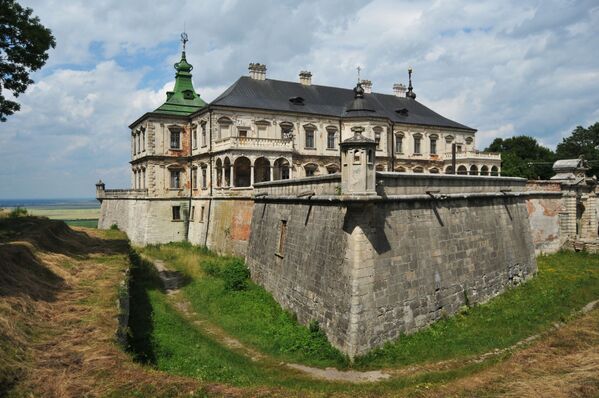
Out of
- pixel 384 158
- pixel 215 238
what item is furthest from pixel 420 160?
pixel 215 238

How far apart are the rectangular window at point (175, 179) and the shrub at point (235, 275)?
52.1 feet

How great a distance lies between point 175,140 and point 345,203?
86.3ft

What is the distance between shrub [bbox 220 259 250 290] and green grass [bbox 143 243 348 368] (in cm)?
27

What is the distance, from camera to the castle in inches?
494

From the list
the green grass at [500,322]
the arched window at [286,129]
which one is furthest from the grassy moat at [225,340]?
the arched window at [286,129]

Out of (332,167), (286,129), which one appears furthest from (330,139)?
(286,129)

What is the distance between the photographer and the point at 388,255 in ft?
42.3

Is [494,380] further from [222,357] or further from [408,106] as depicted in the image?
[408,106]

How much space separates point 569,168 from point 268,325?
23.3 meters

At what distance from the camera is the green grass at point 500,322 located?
39.1ft

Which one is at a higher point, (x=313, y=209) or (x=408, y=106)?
(x=408, y=106)

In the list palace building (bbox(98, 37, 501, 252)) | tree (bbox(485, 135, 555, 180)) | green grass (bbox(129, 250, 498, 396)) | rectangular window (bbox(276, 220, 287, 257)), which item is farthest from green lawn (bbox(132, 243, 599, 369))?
tree (bbox(485, 135, 555, 180))

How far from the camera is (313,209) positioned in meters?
15.1

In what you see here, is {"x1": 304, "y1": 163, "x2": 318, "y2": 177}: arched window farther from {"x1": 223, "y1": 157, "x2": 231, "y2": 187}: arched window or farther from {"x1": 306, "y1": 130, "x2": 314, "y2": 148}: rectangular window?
{"x1": 223, "y1": 157, "x2": 231, "y2": 187}: arched window
